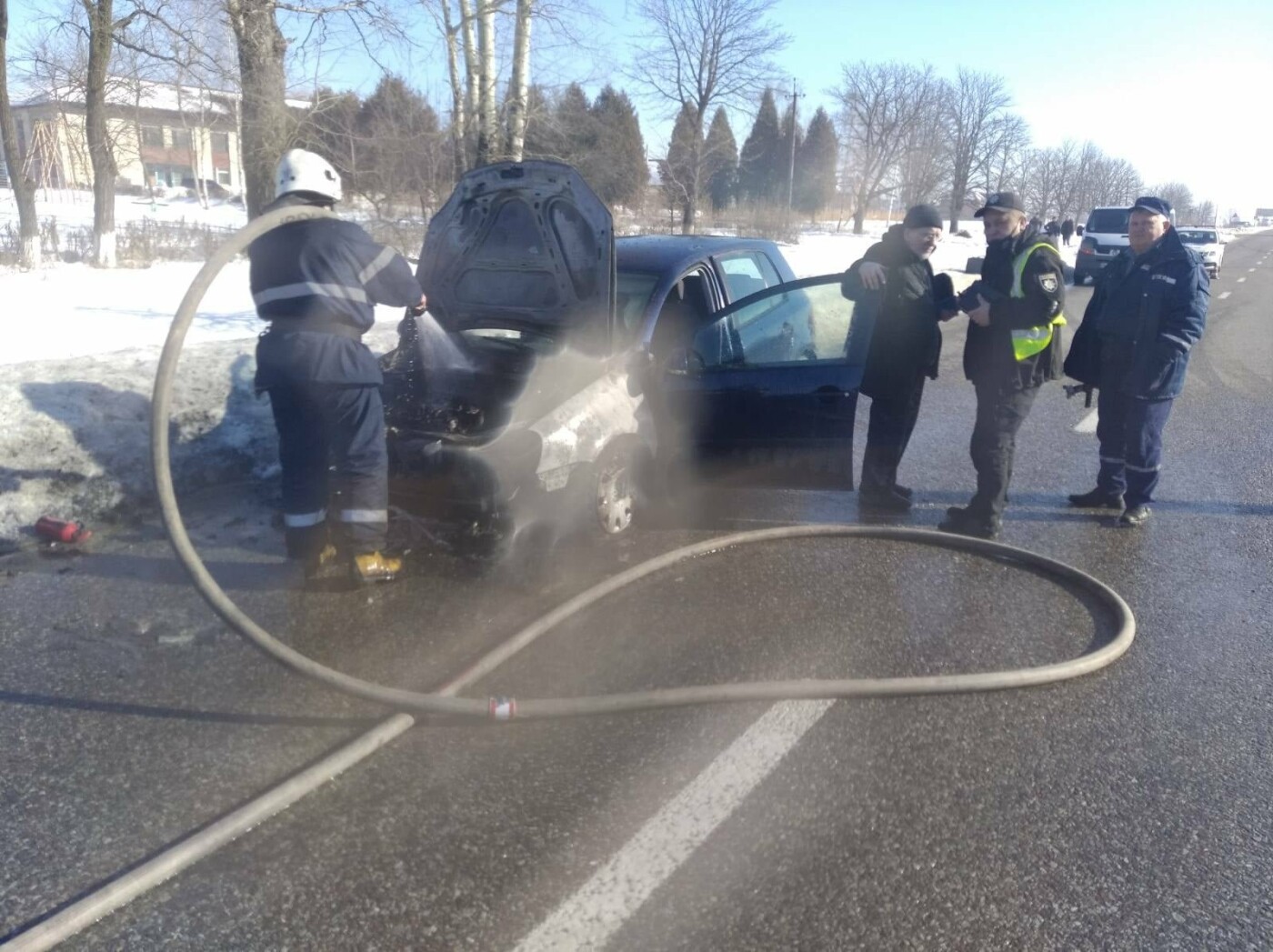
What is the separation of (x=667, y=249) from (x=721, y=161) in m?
45.0

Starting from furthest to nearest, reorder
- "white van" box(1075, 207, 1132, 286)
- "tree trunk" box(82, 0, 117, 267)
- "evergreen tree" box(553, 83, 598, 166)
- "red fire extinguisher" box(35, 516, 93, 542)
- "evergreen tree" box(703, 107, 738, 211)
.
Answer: "evergreen tree" box(703, 107, 738, 211), "evergreen tree" box(553, 83, 598, 166), "white van" box(1075, 207, 1132, 286), "tree trunk" box(82, 0, 117, 267), "red fire extinguisher" box(35, 516, 93, 542)

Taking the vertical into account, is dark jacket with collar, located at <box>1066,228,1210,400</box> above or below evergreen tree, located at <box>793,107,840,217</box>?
below

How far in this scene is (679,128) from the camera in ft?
120

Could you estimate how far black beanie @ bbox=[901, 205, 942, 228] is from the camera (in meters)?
5.16

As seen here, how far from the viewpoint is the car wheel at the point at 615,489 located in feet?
16.1

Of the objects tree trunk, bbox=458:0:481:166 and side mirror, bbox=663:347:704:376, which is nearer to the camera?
side mirror, bbox=663:347:704:376

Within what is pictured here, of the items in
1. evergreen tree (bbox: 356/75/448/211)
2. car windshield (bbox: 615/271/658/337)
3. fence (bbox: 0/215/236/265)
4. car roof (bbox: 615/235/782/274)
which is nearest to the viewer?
car windshield (bbox: 615/271/658/337)

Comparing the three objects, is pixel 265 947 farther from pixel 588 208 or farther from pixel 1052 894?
pixel 588 208

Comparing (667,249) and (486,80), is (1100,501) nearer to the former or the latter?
(667,249)

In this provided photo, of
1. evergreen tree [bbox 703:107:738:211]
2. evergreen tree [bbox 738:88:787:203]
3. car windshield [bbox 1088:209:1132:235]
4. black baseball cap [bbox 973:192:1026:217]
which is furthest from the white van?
evergreen tree [bbox 738:88:787:203]

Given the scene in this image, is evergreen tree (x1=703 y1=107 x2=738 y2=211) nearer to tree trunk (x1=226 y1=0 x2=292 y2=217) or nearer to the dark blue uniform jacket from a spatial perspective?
tree trunk (x1=226 y1=0 x2=292 y2=217)

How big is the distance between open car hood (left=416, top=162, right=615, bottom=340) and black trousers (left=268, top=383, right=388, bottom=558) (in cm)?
136

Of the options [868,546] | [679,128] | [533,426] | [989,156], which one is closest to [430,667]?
[533,426]

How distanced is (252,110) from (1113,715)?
1370 centimetres
